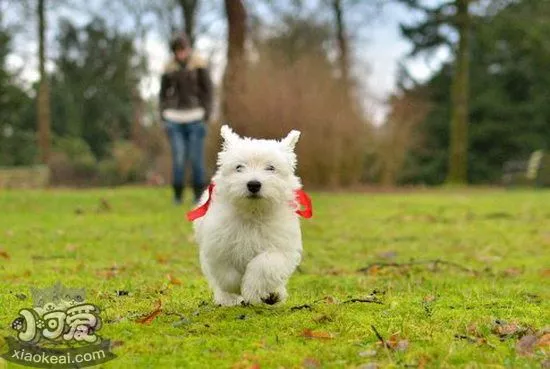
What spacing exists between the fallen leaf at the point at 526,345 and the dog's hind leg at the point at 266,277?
1.45 metres

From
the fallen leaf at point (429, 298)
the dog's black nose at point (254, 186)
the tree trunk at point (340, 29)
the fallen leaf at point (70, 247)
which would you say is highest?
the tree trunk at point (340, 29)

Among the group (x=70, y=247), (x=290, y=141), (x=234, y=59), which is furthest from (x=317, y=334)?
(x=234, y=59)

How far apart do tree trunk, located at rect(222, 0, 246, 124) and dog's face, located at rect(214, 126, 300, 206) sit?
14.5 meters

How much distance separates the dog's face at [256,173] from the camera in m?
4.55

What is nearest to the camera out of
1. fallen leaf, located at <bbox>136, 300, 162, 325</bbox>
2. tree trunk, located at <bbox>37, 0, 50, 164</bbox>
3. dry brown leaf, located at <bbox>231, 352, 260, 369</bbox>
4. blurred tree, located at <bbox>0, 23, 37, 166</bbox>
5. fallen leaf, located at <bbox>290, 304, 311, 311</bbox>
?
dry brown leaf, located at <bbox>231, 352, 260, 369</bbox>

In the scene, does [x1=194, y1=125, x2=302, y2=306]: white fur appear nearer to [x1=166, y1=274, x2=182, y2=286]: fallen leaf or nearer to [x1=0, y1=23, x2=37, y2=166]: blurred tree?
[x1=166, y1=274, x2=182, y2=286]: fallen leaf

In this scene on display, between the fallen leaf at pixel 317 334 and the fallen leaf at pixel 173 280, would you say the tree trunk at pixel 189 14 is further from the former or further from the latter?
the fallen leaf at pixel 317 334

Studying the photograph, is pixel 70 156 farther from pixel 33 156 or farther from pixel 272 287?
pixel 272 287

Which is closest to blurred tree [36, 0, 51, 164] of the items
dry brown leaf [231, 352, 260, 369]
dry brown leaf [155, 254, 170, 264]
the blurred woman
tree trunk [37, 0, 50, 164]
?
tree trunk [37, 0, 50, 164]

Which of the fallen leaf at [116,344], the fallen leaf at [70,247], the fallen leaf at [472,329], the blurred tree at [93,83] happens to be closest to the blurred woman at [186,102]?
the fallen leaf at [70,247]

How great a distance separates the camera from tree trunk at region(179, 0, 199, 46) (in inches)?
1203

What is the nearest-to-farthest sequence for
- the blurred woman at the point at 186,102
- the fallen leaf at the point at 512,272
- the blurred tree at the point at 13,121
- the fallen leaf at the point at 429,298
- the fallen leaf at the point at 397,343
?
the fallen leaf at the point at 397,343, the fallen leaf at the point at 429,298, the fallen leaf at the point at 512,272, the blurred woman at the point at 186,102, the blurred tree at the point at 13,121

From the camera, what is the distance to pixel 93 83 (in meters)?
44.1

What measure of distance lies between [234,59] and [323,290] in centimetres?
1436
